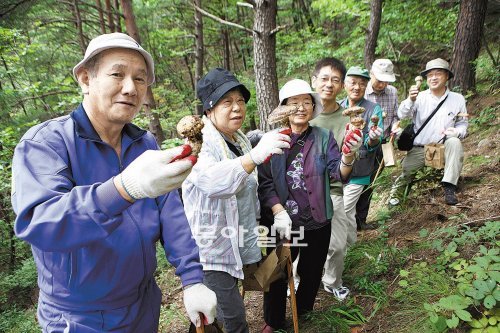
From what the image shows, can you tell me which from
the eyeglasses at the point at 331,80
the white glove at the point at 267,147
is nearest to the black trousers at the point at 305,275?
the white glove at the point at 267,147

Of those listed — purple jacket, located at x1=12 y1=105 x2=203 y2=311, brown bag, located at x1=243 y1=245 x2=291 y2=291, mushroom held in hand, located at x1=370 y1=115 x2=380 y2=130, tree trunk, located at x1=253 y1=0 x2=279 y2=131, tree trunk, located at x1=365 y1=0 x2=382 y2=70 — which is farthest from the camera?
tree trunk, located at x1=365 y1=0 x2=382 y2=70

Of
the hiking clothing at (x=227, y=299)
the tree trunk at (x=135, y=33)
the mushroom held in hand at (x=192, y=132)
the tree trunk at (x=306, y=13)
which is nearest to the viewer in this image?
the mushroom held in hand at (x=192, y=132)

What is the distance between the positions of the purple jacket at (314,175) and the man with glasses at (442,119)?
85.6 inches

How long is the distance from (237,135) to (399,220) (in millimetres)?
3034

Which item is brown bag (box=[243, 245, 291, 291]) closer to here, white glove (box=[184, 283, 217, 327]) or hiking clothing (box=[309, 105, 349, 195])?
white glove (box=[184, 283, 217, 327])

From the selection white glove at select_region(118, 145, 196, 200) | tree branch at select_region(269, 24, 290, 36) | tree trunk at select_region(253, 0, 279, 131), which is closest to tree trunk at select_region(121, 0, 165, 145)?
tree trunk at select_region(253, 0, 279, 131)

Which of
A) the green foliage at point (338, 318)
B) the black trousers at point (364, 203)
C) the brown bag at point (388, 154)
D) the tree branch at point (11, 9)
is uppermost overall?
the tree branch at point (11, 9)

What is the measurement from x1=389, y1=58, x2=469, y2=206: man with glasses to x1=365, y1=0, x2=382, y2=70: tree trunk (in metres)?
5.12

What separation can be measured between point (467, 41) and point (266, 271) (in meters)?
7.18

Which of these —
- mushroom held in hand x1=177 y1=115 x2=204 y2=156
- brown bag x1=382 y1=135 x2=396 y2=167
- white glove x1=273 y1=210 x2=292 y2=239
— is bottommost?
white glove x1=273 y1=210 x2=292 y2=239

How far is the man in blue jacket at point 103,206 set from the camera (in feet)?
3.62

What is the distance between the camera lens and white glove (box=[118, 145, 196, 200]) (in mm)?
1126

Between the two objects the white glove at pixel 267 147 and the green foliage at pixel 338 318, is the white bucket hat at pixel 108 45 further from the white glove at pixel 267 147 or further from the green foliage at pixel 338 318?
the green foliage at pixel 338 318

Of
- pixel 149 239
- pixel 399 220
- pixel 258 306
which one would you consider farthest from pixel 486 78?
pixel 149 239
